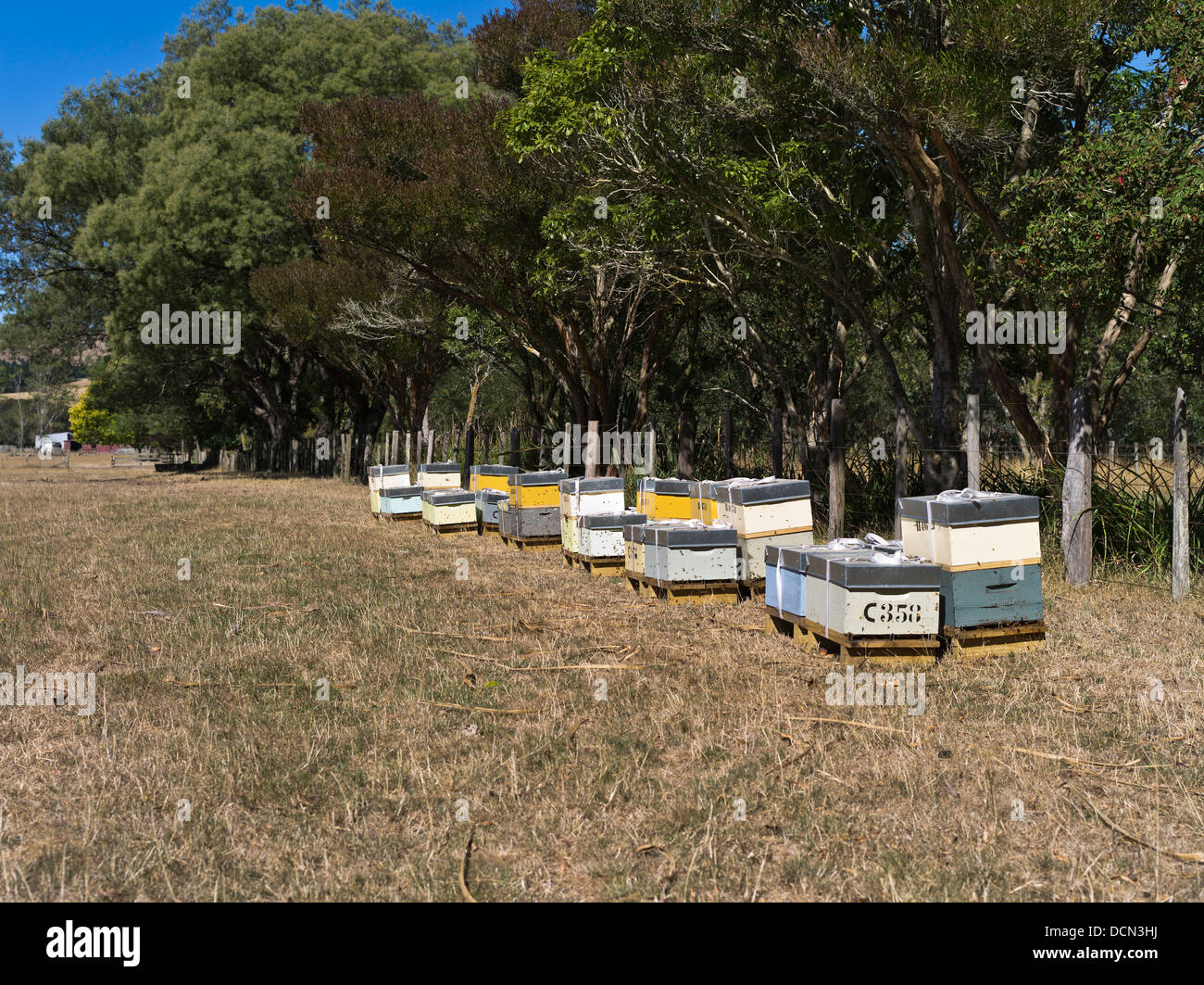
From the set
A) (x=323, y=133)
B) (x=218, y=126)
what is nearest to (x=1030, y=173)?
(x=323, y=133)

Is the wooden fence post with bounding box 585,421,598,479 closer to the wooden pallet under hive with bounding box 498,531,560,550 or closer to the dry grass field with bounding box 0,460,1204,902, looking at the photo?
the wooden pallet under hive with bounding box 498,531,560,550

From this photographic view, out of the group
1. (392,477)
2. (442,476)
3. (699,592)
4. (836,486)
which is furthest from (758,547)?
(392,477)

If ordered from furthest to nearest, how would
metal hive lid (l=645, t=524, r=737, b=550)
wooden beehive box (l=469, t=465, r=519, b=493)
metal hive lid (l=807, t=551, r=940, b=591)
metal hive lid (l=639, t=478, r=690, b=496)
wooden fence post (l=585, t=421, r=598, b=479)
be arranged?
wooden fence post (l=585, t=421, r=598, b=479) → wooden beehive box (l=469, t=465, r=519, b=493) → metal hive lid (l=639, t=478, r=690, b=496) → metal hive lid (l=645, t=524, r=737, b=550) → metal hive lid (l=807, t=551, r=940, b=591)

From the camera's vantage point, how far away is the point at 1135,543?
11156 mm

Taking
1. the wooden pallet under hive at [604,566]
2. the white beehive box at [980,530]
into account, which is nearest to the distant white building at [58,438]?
the wooden pallet under hive at [604,566]

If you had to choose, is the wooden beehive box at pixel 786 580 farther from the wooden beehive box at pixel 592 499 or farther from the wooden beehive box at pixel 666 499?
the wooden beehive box at pixel 592 499

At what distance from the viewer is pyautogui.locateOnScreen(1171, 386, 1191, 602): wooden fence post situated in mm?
9516

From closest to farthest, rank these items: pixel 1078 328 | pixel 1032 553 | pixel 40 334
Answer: pixel 1032 553 < pixel 1078 328 < pixel 40 334

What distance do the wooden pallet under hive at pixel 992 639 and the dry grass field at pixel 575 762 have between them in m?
0.13

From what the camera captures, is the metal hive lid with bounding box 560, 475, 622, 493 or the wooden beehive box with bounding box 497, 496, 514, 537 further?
the wooden beehive box with bounding box 497, 496, 514, 537

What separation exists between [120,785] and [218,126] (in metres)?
36.6

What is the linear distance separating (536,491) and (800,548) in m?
6.92

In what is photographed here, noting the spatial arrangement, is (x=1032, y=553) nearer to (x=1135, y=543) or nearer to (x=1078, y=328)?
(x=1135, y=543)

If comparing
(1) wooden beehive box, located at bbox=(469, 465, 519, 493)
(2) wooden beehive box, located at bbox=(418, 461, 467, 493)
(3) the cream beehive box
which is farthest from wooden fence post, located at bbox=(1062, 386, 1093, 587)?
Result: (3) the cream beehive box
